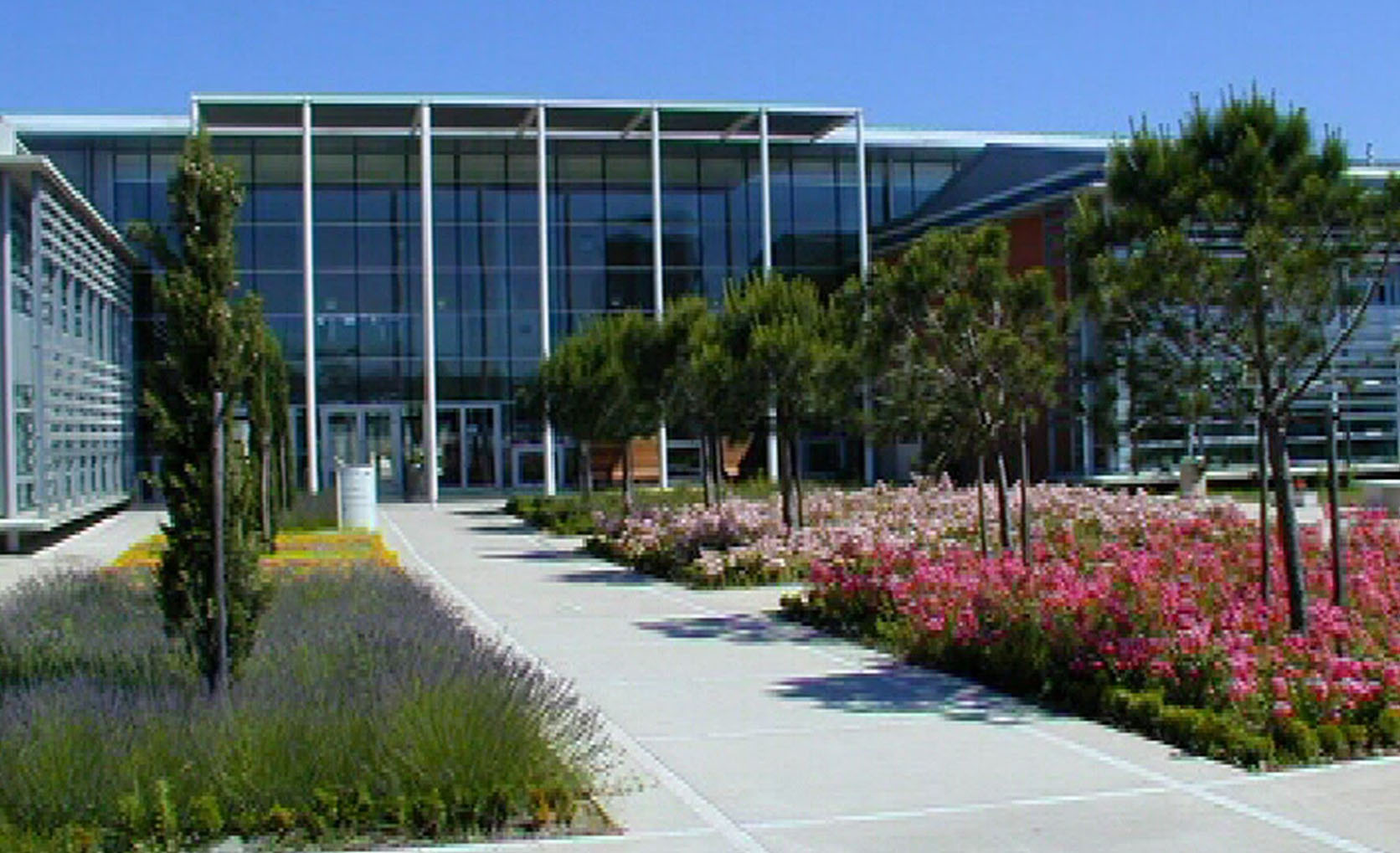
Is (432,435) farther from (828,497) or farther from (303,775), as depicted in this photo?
(303,775)

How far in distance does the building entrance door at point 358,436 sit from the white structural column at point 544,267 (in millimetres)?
4668

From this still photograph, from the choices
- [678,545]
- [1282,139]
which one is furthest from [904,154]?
[1282,139]

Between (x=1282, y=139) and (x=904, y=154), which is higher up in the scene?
(x=904, y=154)

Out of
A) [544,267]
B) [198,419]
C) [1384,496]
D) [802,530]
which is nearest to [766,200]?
[544,267]

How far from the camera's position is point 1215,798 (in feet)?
25.2

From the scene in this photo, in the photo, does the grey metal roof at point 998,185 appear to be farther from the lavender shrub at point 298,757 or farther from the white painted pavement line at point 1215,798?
the lavender shrub at point 298,757

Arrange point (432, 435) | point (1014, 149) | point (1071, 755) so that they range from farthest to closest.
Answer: point (1014, 149)
point (432, 435)
point (1071, 755)

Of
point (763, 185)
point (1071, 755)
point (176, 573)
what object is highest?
point (763, 185)

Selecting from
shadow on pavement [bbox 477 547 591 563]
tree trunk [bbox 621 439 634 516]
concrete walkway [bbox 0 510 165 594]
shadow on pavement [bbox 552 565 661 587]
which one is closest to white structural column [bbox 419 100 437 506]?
concrete walkway [bbox 0 510 165 594]

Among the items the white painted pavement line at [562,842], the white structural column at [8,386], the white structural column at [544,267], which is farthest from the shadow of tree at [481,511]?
the white painted pavement line at [562,842]

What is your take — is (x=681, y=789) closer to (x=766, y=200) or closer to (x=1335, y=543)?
(x=1335, y=543)

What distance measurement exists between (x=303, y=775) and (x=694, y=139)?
40.3 metres

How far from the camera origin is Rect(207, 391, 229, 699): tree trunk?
8789 millimetres

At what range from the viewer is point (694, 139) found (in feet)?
151
